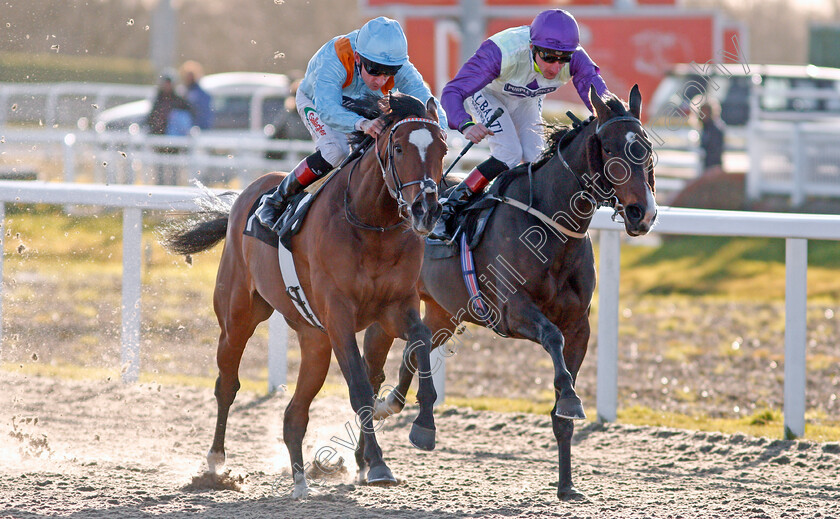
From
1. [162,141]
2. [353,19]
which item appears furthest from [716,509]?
[353,19]

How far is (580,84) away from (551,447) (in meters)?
1.88

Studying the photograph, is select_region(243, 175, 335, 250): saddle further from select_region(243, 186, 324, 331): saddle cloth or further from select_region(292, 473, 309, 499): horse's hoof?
select_region(292, 473, 309, 499): horse's hoof

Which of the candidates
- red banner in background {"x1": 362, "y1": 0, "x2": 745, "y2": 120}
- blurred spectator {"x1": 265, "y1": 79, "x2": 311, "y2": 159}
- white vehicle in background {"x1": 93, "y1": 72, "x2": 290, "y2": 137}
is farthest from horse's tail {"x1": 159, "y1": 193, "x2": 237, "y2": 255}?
red banner in background {"x1": 362, "y1": 0, "x2": 745, "y2": 120}

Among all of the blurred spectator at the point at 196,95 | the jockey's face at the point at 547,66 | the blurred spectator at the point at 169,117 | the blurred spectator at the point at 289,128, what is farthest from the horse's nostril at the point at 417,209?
the blurred spectator at the point at 196,95

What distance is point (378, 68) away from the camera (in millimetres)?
4207

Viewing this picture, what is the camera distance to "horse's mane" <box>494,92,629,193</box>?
4547mm

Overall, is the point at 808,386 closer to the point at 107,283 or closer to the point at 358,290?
the point at 358,290

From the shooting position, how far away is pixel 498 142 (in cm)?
511

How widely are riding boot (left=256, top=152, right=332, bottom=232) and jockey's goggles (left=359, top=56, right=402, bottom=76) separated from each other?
55 cm

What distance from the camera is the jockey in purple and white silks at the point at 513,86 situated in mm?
4555

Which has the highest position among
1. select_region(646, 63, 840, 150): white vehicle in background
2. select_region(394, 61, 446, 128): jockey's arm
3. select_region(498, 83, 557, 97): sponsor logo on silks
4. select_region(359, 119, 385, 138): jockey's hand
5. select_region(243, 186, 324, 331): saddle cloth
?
select_region(646, 63, 840, 150): white vehicle in background

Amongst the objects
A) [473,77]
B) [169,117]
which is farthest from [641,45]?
[473,77]

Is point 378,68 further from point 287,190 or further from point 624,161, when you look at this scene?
point 624,161

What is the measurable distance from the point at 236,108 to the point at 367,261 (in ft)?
45.6
